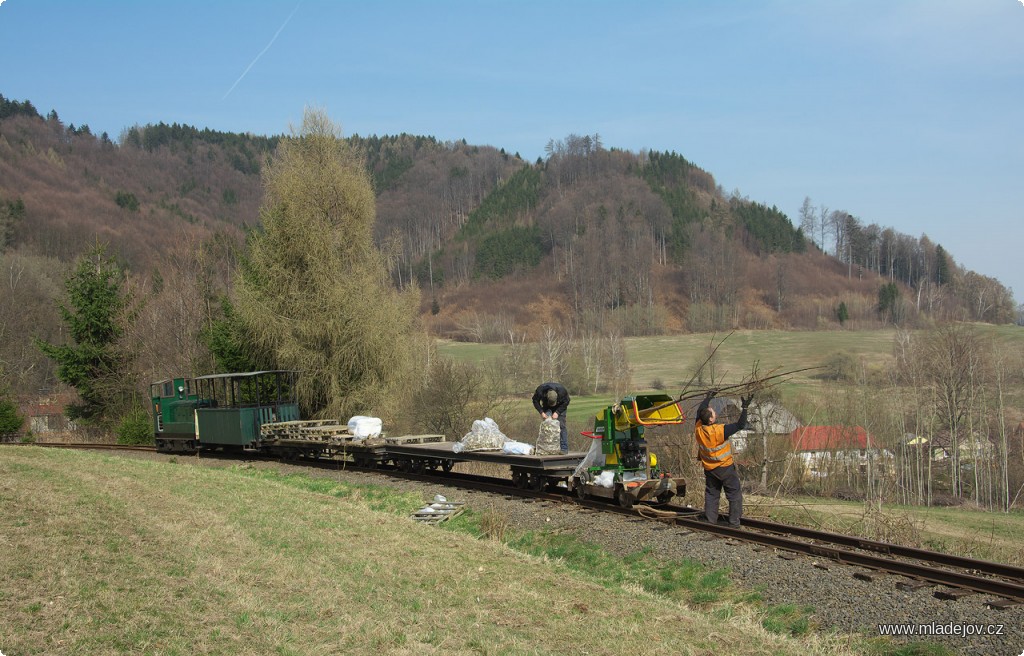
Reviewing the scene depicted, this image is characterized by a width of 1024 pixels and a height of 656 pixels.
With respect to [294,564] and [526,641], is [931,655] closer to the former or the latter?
[526,641]

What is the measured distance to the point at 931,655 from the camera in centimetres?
612

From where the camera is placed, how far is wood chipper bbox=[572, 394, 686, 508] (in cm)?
1209

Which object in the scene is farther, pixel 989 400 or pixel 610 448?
pixel 989 400

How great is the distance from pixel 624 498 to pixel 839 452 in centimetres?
2355

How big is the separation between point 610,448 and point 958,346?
32488 millimetres

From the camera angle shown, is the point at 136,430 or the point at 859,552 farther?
the point at 136,430

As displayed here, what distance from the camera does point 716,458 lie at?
1073 cm

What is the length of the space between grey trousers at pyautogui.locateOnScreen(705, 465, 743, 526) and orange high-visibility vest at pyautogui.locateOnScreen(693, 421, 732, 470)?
0.14 meters

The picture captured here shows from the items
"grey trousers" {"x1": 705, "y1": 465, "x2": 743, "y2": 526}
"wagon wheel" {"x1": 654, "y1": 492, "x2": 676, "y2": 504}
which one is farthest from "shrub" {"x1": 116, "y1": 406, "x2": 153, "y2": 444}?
"grey trousers" {"x1": 705, "y1": 465, "x2": 743, "y2": 526}

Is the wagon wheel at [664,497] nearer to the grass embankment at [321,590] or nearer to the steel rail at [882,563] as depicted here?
the steel rail at [882,563]

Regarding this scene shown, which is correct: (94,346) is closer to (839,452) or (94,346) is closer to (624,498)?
(624,498)

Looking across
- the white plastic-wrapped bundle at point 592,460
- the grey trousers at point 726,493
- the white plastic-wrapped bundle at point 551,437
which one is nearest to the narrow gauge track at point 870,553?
the grey trousers at point 726,493

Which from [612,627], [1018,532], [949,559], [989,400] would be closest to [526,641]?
[612,627]

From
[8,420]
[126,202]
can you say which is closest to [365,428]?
[8,420]
